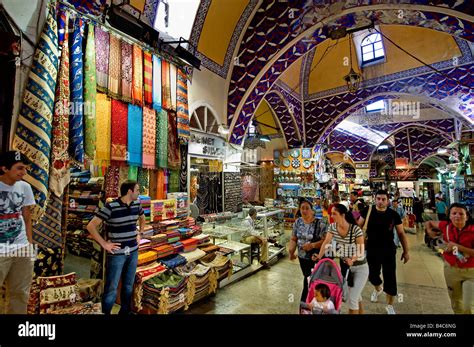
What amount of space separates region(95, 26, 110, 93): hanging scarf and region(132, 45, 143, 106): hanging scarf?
0.38m

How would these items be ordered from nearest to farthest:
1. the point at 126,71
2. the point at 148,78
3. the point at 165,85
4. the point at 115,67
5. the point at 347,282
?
the point at 347,282
the point at 115,67
the point at 126,71
the point at 148,78
the point at 165,85

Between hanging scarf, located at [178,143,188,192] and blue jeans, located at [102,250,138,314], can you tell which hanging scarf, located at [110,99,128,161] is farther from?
blue jeans, located at [102,250,138,314]

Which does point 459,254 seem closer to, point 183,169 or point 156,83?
point 183,169

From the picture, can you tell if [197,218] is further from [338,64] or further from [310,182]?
[338,64]

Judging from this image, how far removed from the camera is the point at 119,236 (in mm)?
2287

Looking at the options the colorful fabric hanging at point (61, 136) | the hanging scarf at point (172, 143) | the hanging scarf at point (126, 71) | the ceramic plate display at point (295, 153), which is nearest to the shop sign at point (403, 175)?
the ceramic plate display at point (295, 153)

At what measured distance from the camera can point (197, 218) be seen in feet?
14.5

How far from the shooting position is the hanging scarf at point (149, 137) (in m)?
3.40

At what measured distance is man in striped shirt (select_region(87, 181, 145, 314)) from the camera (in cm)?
227

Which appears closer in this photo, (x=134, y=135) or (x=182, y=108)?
(x=134, y=135)

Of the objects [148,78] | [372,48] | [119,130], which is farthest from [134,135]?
[372,48]

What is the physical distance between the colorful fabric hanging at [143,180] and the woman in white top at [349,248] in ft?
8.91

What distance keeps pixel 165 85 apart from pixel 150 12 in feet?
3.91

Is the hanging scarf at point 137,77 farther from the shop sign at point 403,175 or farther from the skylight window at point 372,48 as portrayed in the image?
the shop sign at point 403,175
